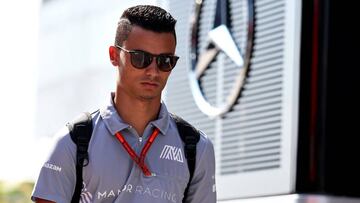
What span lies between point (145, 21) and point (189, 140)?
424 millimetres

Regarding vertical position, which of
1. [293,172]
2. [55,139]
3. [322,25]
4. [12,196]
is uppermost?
[322,25]

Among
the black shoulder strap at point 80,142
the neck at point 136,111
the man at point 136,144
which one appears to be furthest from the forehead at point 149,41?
the black shoulder strap at point 80,142

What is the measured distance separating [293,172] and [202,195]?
6.30ft

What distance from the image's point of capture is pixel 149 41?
374 centimetres

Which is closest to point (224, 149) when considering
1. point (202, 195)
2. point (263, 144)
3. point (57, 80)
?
point (263, 144)

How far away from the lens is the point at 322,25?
570 cm

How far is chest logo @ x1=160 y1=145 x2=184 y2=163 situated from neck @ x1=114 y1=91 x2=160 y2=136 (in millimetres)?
98

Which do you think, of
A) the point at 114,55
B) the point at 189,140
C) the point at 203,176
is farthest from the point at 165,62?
the point at 203,176

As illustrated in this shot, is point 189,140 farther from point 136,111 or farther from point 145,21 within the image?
point 145,21

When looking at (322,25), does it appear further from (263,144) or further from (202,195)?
(202,195)

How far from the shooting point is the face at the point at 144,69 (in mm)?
3715

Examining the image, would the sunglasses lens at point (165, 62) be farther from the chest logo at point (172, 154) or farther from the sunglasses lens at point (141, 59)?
the chest logo at point (172, 154)

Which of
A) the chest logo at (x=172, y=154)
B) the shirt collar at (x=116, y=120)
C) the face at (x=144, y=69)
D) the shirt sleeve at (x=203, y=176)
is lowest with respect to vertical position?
the shirt sleeve at (x=203, y=176)

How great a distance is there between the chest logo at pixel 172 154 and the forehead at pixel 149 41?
0.32 meters
